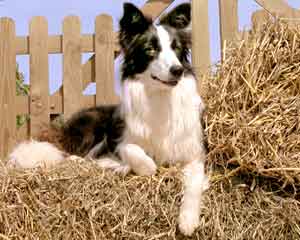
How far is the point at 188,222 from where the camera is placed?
3.50m

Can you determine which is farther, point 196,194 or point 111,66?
point 111,66

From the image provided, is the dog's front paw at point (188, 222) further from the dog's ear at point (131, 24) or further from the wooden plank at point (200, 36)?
the wooden plank at point (200, 36)

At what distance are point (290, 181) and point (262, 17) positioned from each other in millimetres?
1946

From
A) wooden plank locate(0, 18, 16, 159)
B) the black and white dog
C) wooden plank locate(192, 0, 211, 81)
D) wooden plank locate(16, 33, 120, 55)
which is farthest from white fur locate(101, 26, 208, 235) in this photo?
wooden plank locate(0, 18, 16, 159)

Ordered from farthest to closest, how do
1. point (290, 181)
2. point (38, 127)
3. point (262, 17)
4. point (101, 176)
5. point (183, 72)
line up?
point (38, 127) → point (262, 17) → point (183, 72) → point (101, 176) → point (290, 181)

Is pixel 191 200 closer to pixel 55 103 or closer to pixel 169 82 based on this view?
pixel 169 82

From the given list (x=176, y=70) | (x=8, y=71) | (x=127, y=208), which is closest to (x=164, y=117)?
(x=176, y=70)

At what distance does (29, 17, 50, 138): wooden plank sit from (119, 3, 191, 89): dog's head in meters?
1.51

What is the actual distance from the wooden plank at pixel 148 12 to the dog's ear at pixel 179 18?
47.2 inches

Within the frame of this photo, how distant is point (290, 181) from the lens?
3555 mm

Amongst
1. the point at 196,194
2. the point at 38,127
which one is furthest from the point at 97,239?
the point at 38,127

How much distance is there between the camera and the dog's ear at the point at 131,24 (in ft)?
13.8

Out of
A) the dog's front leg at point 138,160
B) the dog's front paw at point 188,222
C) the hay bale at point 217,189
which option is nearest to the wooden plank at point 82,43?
the dog's front leg at point 138,160

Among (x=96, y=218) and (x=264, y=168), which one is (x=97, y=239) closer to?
(x=96, y=218)
